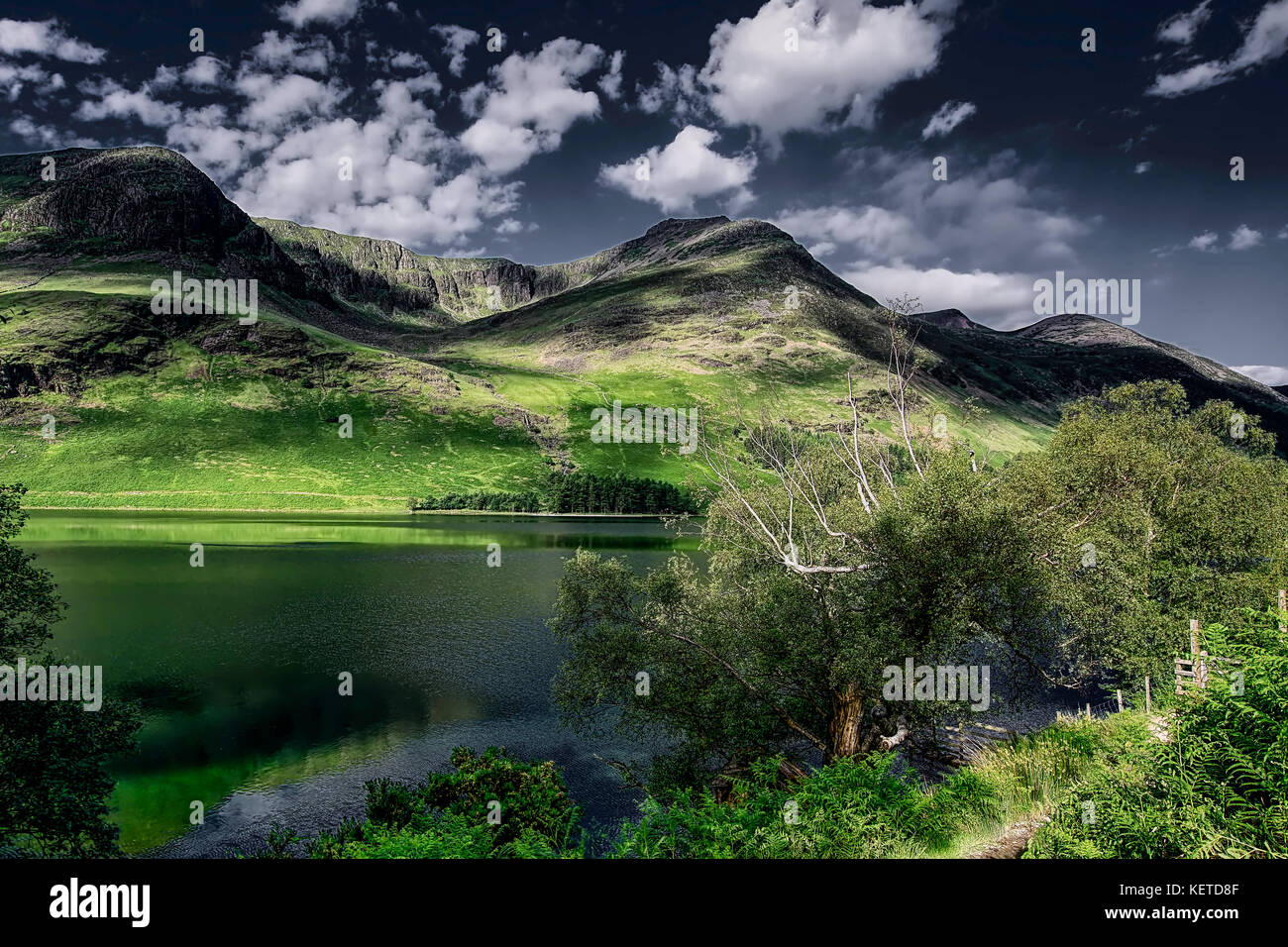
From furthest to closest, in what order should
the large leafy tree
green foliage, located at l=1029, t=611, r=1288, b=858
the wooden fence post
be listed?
the large leafy tree → the wooden fence post → green foliage, located at l=1029, t=611, r=1288, b=858

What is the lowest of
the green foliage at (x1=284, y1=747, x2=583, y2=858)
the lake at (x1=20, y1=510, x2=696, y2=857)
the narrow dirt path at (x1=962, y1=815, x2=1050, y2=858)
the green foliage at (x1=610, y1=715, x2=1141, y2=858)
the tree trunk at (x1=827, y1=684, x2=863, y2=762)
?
the lake at (x1=20, y1=510, x2=696, y2=857)

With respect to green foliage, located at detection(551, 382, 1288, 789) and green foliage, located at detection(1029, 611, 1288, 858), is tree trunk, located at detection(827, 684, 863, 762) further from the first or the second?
green foliage, located at detection(1029, 611, 1288, 858)

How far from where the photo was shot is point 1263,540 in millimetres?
44688

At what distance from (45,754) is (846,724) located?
30860 millimetres

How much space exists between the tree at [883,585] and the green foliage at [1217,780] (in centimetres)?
1535

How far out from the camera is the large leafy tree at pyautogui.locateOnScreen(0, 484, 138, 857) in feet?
65.8

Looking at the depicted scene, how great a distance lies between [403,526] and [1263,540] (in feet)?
532

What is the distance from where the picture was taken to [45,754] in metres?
21.5

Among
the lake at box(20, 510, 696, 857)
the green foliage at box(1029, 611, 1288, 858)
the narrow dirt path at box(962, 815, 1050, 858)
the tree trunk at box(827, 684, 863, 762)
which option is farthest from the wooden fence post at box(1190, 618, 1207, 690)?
the lake at box(20, 510, 696, 857)

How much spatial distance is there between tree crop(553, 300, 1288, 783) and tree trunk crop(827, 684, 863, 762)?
0.08 metres

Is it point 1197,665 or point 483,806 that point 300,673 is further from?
point 1197,665

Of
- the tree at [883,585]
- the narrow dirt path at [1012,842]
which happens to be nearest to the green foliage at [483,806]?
the tree at [883,585]
